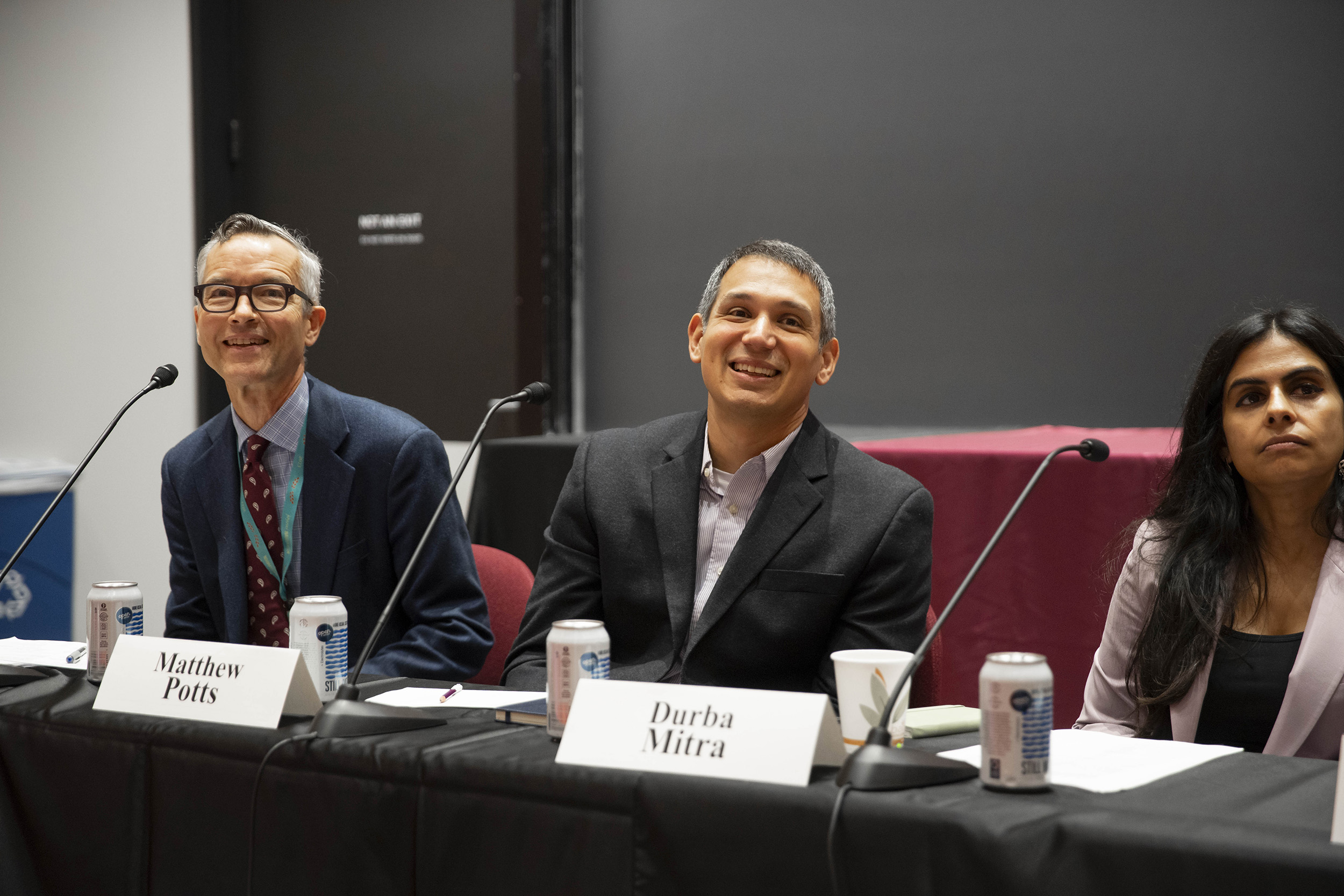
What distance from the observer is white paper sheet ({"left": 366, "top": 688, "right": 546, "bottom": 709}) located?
5.09 feet

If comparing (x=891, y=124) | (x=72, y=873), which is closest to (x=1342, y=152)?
(x=891, y=124)

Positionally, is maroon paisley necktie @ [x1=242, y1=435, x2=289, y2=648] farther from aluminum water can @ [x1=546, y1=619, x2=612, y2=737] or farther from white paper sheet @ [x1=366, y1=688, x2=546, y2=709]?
aluminum water can @ [x1=546, y1=619, x2=612, y2=737]

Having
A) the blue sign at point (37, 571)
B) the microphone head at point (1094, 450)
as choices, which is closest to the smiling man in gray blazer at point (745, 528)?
the microphone head at point (1094, 450)

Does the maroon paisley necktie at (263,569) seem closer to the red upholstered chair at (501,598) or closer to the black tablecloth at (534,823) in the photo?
the red upholstered chair at (501,598)

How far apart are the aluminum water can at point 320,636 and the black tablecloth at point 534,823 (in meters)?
0.13

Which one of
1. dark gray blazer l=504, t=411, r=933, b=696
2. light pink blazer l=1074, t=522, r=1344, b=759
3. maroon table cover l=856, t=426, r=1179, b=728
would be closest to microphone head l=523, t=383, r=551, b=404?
dark gray blazer l=504, t=411, r=933, b=696

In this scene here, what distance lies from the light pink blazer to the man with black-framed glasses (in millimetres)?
987

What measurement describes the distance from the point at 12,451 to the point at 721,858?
170 inches

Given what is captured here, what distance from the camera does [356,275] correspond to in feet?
14.1

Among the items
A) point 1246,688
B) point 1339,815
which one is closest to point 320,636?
point 1339,815

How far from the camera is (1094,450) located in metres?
1.33

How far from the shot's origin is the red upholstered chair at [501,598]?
7.52ft

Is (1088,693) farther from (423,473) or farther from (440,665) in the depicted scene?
(423,473)

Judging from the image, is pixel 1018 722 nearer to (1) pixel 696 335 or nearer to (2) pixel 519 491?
(1) pixel 696 335
